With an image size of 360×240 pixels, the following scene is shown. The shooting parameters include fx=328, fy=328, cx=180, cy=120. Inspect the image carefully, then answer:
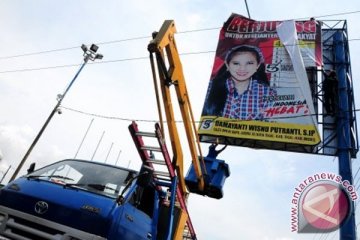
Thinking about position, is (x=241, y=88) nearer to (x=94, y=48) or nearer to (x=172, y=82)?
(x=172, y=82)

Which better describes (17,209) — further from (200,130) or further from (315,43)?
(315,43)

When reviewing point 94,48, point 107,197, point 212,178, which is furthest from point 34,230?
point 94,48

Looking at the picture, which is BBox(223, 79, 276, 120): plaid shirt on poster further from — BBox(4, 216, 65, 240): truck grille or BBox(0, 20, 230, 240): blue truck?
BBox(4, 216, 65, 240): truck grille

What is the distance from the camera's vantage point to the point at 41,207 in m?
4.02

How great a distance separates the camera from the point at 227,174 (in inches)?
Result: 380

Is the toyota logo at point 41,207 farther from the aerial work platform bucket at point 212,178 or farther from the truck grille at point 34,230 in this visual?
the aerial work platform bucket at point 212,178

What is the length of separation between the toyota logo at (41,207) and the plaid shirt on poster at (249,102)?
27.8 ft

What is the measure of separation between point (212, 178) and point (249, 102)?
3750mm

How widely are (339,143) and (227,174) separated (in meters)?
3.98

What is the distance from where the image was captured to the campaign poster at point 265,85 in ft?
35.7

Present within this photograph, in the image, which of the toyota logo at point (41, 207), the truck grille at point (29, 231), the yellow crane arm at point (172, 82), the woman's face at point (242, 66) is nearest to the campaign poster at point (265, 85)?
the woman's face at point (242, 66)

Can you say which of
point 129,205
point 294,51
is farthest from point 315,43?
point 129,205

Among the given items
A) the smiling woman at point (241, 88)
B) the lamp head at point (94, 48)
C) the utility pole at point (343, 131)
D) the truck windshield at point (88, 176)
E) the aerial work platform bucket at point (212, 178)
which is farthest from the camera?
the lamp head at point (94, 48)

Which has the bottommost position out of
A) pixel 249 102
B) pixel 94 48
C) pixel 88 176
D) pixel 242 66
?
pixel 88 176
